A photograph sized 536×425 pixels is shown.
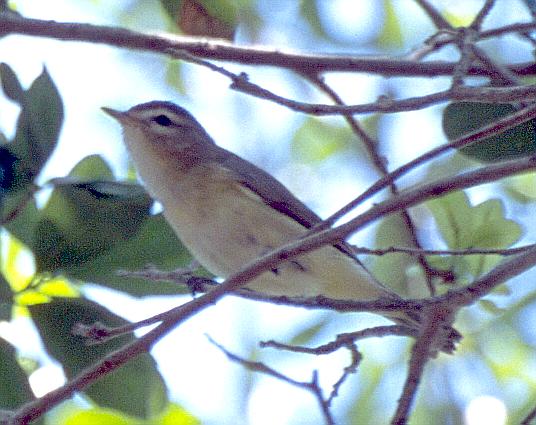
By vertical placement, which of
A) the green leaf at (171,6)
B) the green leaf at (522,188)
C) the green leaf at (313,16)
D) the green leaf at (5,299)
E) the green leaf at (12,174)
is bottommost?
the green leaf at (5,299)

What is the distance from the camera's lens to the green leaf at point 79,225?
269cm

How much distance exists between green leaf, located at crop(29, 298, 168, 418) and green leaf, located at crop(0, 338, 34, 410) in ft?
0.35

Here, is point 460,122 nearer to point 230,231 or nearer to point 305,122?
point 230,231

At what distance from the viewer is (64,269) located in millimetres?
2695

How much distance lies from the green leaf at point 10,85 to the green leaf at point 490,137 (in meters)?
1.31

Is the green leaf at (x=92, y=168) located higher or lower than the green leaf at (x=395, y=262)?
lower

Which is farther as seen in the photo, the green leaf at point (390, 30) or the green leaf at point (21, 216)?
the green leaf at point (390, 30)

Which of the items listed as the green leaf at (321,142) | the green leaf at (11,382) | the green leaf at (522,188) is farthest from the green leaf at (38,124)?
the green leaf at (321,142)

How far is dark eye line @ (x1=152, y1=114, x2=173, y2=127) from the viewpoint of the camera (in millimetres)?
4320

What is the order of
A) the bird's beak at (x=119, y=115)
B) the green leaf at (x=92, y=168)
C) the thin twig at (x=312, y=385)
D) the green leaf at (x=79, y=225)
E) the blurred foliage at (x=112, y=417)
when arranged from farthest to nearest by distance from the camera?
the bird's beak at (x=119, y=115)
the blurred foliage at (x=112, y=417)
the green leaf at (x=92, y=168)
the green leaf at (x=79, y=225)
the thin twig at (x=312, y=385)

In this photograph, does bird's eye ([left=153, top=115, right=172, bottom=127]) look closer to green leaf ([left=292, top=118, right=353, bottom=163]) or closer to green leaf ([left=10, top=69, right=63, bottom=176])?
green leaf ([left=10, top=69, right=63, bottom=176])

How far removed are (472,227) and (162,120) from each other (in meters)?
1.73

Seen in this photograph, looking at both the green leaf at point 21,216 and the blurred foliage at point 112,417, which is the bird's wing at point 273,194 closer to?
the blurred foliage at point 112,417

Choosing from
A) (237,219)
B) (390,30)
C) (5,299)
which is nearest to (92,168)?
(5,299)
